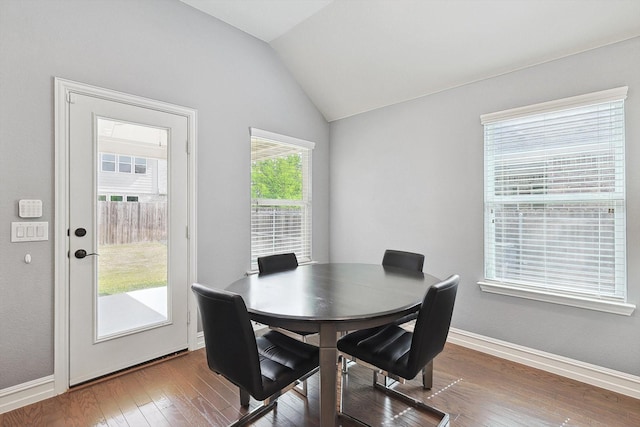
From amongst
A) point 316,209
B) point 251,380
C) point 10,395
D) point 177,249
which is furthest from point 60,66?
point 316,209

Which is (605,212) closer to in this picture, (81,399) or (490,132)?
(490,132)

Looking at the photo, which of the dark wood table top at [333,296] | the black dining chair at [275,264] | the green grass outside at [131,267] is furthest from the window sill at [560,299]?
the green grass outside at [131,267]

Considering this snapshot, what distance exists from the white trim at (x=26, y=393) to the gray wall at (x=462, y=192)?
2959mm

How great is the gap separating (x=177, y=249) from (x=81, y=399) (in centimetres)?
119

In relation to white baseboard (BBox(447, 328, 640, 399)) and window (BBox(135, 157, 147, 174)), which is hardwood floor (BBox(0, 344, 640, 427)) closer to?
white baseboard (BBox(447, 328, 640, 399))

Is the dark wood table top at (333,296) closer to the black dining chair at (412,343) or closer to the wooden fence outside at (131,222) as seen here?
the black dining chair at (412,343)

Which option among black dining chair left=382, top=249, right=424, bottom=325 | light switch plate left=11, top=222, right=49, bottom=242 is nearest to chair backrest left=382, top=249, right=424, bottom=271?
black dining chair left=382, top=249, right=424, bottom=325

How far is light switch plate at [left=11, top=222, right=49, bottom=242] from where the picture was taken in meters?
1.99

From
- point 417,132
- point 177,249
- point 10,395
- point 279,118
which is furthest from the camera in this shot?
point 279,118

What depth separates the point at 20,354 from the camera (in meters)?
2.00

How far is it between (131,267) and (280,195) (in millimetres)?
1700

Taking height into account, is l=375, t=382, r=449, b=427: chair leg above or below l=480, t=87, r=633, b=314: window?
below

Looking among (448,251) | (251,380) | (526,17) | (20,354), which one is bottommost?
(20,354)

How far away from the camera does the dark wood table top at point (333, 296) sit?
150cm
